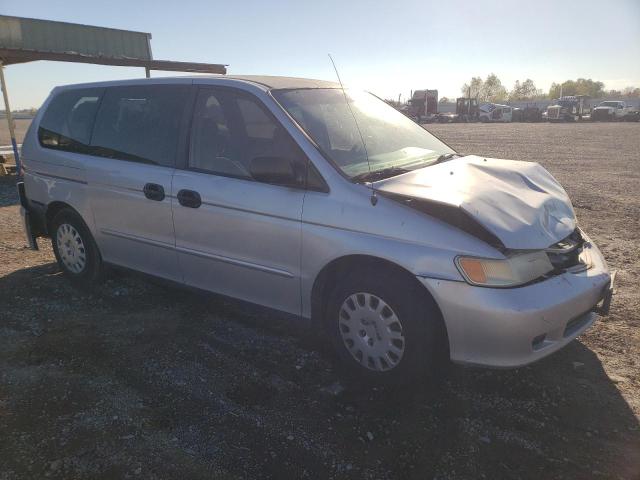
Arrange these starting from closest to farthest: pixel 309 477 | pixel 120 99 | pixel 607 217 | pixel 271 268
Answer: pixel 309 477 < pixel 271 268 < pixel 120 99 < pixel 607 217

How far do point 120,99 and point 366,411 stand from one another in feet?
10.7

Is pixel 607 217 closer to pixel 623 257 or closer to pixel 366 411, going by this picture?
pixel 623 257

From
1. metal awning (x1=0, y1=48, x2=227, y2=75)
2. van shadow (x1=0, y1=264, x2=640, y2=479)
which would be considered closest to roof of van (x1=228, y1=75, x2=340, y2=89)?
van shadow (x1=0, y1=264, x2=640, y2=479)

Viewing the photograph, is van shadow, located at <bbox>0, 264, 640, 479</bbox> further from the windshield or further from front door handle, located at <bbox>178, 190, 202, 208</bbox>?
the windshield

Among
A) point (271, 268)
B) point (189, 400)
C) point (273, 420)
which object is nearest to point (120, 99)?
point (271, 268)

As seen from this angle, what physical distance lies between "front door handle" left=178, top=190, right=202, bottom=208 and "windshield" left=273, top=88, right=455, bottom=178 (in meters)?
0.90

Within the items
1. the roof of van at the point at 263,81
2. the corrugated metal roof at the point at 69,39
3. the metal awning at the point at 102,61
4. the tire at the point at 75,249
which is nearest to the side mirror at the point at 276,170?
the roof of van at the point at 263,81

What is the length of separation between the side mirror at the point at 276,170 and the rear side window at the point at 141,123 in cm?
95

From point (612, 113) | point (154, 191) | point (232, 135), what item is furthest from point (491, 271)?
point (612, 113)

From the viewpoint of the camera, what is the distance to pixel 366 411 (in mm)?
2854

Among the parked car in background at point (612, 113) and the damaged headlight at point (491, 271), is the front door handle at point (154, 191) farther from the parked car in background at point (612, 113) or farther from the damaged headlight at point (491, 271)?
the parked car in background at point (612, 113)

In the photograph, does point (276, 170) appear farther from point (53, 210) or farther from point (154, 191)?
point (53, 210)

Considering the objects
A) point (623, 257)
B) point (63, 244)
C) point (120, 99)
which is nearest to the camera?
point (120, 99)

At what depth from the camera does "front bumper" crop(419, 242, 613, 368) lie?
257 cm
